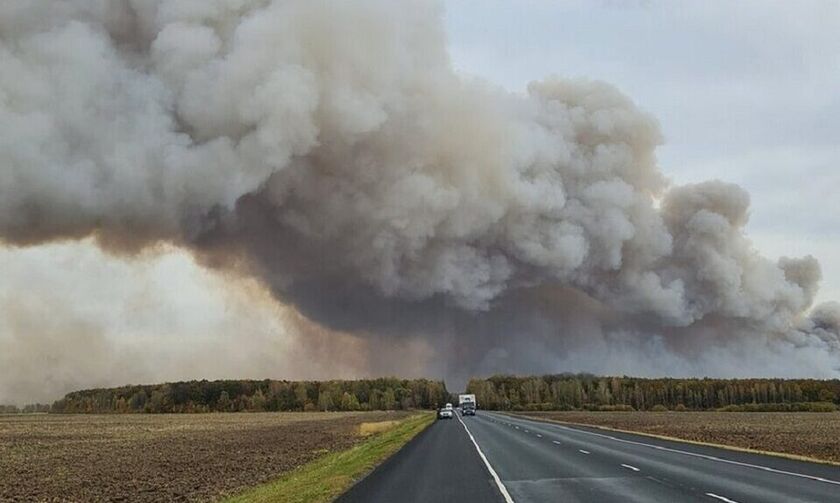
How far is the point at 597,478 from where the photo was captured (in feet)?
67.0

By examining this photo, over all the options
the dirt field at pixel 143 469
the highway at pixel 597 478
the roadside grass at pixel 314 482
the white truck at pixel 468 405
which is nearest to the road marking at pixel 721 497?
the highway at pixel 597 478

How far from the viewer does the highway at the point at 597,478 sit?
16406 millimetres

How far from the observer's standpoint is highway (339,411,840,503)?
16406mm

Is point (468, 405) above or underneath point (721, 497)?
underneath

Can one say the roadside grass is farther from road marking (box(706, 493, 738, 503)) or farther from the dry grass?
the dry grass

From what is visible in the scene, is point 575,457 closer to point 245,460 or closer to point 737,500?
point 737,500

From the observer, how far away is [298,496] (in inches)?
755

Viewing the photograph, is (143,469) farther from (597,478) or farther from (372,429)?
(372,429)

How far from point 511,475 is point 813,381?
207m

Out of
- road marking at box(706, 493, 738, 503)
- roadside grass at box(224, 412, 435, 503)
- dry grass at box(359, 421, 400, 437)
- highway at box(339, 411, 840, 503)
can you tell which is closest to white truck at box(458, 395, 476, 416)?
dry grass at box(359, 421, 400, 437)

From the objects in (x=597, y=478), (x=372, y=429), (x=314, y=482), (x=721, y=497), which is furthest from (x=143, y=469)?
(x=372, y=429)

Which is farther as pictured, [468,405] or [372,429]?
[468,405]

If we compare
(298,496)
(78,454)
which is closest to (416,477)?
(298,496)

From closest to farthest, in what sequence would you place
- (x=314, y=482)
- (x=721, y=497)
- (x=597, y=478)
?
(x=721, y=497) < (x=597, y=478) < (x=314, y=482)
